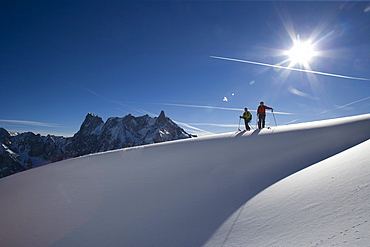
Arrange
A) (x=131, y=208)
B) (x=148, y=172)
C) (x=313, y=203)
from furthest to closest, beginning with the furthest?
(x=148, y=172), (x=131, y=208), (x=313, y=203)

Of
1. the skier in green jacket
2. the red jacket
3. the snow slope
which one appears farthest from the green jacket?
the snow slope

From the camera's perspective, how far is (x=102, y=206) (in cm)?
488

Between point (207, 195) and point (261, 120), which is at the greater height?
point (261, 120)

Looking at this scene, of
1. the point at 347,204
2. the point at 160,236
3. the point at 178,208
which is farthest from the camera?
the point at 178,208

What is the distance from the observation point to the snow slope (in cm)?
248

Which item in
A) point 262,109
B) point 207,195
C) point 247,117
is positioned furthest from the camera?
point 247,117

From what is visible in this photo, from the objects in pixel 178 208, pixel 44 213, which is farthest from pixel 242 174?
pixel 44 213

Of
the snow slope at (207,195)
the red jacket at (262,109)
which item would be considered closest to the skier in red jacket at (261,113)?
the red jacket at (262,109)

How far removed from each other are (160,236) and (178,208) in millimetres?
935

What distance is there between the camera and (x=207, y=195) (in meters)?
4.63

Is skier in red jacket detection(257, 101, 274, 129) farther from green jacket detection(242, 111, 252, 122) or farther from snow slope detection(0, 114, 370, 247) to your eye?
snow slope detection(0, 114, 370, 247)

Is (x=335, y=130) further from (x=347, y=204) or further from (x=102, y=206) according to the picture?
(x=102, y=206)

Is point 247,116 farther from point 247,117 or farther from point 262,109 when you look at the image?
point 262,109

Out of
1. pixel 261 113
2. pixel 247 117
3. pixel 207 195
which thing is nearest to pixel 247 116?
pixel 247 117
